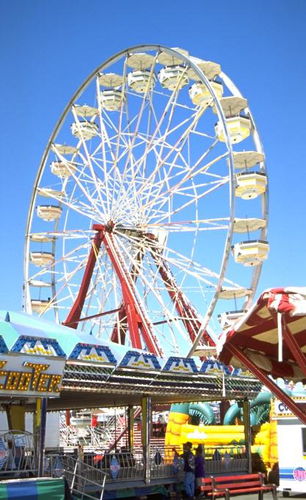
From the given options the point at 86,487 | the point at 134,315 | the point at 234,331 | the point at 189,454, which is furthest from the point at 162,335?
the point at 234,331

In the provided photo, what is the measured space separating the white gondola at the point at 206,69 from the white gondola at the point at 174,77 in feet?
0.83

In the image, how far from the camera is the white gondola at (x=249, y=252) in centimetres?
2578

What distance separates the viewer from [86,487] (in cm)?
1588

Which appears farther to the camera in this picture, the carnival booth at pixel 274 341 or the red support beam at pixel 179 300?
the red support beam at pixel 179 300

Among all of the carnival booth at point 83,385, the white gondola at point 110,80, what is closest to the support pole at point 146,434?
the carnival booth at point 83,385

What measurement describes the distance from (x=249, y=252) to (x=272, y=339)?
14.3 metres

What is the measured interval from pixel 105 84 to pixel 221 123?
23.4ft

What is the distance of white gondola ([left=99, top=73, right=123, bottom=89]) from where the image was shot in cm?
3031

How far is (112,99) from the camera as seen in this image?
30297 mm

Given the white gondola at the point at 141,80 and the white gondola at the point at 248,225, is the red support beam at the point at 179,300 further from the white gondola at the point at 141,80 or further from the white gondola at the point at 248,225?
the white gondola at the point at 141,80

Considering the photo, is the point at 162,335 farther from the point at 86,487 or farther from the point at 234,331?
the point at 234,331

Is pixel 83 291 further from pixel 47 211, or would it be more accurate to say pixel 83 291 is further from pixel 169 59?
pixel 169 59

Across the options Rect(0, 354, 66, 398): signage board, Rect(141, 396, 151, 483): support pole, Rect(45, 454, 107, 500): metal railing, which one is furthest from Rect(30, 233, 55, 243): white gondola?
Rect(0, 354, 66, 398): signage board

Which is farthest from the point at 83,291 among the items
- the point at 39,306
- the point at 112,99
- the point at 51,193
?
the point at 112,99
